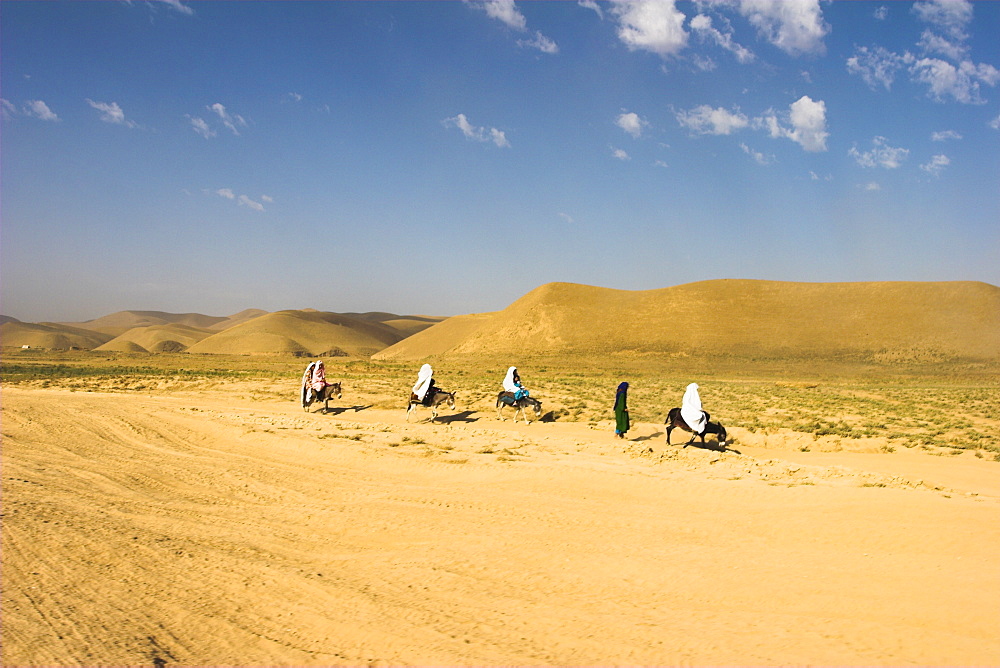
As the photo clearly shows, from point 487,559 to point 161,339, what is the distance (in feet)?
590

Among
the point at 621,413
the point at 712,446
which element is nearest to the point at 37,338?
the point at 621,413

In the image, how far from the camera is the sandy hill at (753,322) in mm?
78625

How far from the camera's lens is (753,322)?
287ft

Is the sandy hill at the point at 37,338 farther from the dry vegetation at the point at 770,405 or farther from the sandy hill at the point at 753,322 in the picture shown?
the dry vegetation at the point at 770,405

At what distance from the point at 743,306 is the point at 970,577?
304ft

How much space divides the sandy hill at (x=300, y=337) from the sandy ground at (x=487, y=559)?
113 m

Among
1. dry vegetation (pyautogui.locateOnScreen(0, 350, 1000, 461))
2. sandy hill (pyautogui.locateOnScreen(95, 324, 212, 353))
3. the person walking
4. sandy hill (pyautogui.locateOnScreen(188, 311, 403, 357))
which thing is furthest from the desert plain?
sandy hill (pyautogui.locateOnScreen(95, 324, 212, 353))

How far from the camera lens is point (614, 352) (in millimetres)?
80062

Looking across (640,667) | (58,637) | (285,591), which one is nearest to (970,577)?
(640,667)

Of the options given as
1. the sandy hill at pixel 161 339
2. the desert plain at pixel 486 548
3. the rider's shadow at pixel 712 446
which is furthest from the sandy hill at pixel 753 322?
the sandy hill at pixel 161 339

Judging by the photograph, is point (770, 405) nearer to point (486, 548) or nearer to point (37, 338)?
point (486, 548)

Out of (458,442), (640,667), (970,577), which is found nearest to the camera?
(640,667)

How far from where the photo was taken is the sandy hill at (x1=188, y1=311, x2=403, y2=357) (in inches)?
5022

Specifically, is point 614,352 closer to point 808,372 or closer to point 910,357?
point 808,372
